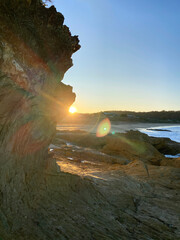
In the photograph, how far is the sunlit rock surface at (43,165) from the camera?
3.17 meters

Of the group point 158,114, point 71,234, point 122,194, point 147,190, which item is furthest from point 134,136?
point 158,114

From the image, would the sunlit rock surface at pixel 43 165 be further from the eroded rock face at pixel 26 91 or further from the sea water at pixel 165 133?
the sea water at pixel 165 133

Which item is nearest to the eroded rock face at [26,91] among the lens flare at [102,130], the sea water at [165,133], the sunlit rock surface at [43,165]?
the sunlit rock surface at [43,165]

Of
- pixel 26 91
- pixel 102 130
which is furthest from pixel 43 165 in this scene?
pixel 102 130

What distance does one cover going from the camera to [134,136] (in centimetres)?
1578

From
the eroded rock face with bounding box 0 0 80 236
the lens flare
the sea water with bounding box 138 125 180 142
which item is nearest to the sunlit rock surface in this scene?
the eroded rock face with bounding box 0 0 80 236

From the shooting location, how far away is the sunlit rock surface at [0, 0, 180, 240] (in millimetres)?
3168

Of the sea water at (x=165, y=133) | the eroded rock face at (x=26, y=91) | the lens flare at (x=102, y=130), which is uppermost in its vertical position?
the eroded rock face at (x=26, y=91)

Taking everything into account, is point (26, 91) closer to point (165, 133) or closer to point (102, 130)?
point (102, 130)

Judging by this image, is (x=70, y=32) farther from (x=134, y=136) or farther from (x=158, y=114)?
(x=158, y=114)

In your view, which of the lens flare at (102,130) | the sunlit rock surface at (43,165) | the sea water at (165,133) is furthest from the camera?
the sea water at (165,133)

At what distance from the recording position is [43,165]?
4.88m

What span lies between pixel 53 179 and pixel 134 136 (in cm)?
1183

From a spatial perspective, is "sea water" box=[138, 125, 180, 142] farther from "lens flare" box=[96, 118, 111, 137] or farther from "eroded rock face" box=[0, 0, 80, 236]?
"eroded rock face" box=[0, 0, 80, 236]
